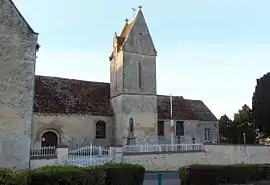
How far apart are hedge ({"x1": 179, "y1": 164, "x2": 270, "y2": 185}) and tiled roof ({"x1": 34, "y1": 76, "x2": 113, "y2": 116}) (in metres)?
15.5

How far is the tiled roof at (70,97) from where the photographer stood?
92.1ft

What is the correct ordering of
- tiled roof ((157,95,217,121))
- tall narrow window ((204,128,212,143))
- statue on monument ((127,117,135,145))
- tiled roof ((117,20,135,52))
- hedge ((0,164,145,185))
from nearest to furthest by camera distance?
hedge ((0,164,145,185)) → statue on monument ((127,117,135,145)) → tiled roof ((117,20,135,52)) → tiled roof ((157,95,217,121)) → tall narrow window ((204,128,212,143))

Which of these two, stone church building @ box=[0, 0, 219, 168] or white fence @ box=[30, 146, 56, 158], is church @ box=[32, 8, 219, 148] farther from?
white fence @ box=[30, 146, 56, 158]

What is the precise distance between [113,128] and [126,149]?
6.82m

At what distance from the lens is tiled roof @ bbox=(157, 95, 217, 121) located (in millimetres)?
35028

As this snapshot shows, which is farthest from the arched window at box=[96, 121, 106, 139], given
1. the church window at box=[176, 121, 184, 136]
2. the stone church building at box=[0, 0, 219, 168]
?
the church window at box=[176, 121, 184, 136]

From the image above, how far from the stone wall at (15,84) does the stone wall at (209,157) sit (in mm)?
7497

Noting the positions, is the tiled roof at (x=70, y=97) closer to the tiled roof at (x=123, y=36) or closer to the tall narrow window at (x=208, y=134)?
the tiled roof at (x=123, y=36)

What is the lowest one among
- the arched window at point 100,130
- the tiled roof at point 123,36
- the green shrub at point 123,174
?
the green shrub at point 123,174

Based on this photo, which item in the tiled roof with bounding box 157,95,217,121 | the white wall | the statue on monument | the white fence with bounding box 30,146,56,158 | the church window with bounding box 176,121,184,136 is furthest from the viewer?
the tiled roof with bounding box 157,95,217,121

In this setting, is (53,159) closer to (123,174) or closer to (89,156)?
(89,156)

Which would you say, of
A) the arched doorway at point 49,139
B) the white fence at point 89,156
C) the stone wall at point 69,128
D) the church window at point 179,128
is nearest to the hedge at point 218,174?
the white fence at point 89,156

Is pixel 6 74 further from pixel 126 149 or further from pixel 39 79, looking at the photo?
pixel 126 149

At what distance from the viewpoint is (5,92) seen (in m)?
22.6
